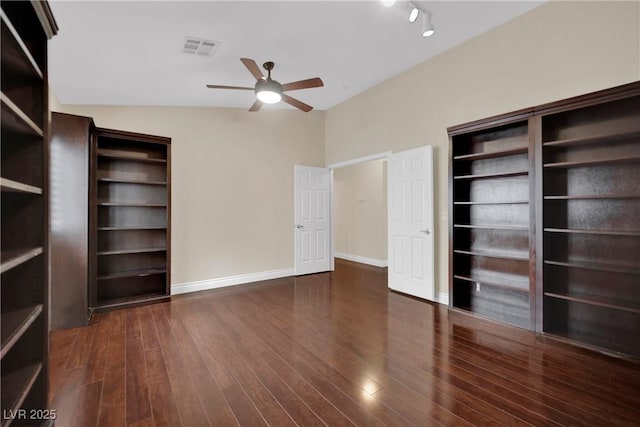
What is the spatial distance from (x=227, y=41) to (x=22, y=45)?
2.10m

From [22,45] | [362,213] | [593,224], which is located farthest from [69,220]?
[362,213]

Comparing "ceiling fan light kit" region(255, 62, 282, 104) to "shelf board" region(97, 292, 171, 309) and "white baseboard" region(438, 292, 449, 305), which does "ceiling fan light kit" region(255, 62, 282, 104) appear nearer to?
"shelf board" region(97, 292, 171, 309)

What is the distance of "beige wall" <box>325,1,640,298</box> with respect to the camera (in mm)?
2684

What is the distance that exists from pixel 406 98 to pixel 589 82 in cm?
217

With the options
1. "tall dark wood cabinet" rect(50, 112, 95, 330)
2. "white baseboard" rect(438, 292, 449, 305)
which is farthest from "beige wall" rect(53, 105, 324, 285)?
"white baseboard" rect(438, 292, 449, 305)

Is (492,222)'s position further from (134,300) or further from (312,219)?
(134,300)

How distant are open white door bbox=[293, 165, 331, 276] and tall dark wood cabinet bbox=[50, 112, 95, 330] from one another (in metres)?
3.24

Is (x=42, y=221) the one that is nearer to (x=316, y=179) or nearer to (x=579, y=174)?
(x=579, y=174)

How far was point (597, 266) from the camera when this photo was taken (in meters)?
2.72

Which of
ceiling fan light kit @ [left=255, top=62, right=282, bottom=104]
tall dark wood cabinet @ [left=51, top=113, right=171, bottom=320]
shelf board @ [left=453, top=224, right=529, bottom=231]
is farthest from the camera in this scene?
ceiling fan light kit @ [left=255, top=62, right=282, bottom=104]

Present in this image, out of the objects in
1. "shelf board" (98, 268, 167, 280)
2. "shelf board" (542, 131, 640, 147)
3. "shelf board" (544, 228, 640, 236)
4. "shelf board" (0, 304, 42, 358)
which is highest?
"shelf board" (542, 131, 640, 147)

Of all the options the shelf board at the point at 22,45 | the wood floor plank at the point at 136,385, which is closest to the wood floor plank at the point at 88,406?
the wood floor plank at the point at 136,385

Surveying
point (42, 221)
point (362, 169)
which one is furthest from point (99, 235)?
point (362, 169)

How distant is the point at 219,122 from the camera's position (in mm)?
4996
